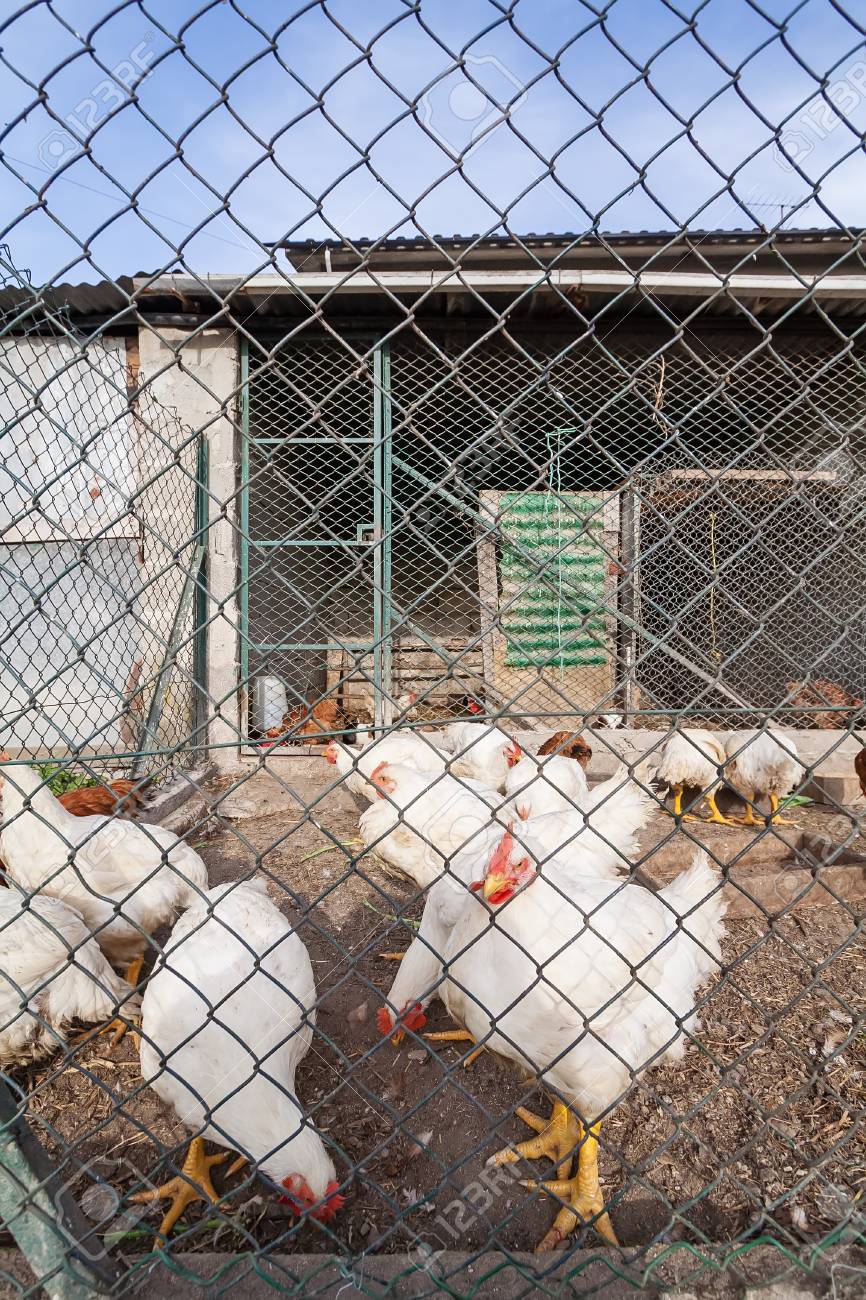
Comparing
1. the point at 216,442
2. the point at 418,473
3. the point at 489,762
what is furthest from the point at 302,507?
the point at 489,762

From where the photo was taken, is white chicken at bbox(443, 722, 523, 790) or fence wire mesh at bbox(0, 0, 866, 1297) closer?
fence wire mesh at bbox(0, 0, 866, 1297)

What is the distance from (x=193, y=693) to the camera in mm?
5219

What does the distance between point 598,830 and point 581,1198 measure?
1.35 metres

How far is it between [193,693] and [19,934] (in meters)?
3.31

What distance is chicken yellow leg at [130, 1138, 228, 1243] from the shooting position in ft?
5.23

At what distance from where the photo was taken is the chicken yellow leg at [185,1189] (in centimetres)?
159

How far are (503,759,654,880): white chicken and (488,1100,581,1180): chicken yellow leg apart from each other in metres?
0.69

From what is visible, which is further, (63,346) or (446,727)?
(63,346)

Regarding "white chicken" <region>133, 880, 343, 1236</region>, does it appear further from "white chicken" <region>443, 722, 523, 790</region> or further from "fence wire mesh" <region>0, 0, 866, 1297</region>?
"white chicken" <region>443, 722, 523, 790</region>

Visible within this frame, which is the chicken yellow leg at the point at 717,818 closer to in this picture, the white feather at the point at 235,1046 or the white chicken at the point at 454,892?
the white chicken at the point at 454,892

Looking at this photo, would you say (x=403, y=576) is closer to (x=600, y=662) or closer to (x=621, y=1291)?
(x=600, y=662)

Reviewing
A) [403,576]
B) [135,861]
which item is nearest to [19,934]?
[135,861]

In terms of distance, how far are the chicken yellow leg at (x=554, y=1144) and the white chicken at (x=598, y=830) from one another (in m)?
0.69

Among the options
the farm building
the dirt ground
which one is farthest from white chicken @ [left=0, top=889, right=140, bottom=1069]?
the farm building
